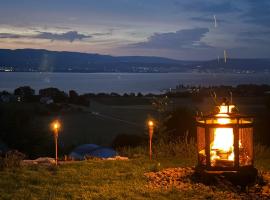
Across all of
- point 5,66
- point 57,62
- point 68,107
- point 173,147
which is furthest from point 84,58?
point 173,147

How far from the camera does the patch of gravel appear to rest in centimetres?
723

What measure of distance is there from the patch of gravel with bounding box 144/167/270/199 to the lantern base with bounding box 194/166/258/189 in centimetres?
7

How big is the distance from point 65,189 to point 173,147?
4118mm

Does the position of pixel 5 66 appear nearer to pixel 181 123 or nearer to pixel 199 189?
pixel 181 123

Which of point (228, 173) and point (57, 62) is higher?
point (57, 62)

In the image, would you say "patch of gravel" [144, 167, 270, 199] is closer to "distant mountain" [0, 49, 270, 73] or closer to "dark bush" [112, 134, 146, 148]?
"dark bush" [112, 134, 146, 148]

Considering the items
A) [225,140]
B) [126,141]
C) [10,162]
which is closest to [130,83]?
[126,141]

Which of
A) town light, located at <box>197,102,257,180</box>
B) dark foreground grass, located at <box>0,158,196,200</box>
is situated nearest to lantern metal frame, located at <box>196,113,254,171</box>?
town light, located at <box>197,102,257,180</box>

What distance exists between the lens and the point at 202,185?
7762 millimetres

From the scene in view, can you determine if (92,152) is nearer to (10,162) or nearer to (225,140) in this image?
(10,162)

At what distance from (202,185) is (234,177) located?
0.48 meters

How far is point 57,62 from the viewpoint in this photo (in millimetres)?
82625

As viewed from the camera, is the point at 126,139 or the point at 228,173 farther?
the point at 126,139

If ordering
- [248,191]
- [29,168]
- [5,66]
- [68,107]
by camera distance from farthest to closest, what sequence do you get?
[5,66], [68,107], [29,168], [248,191]
